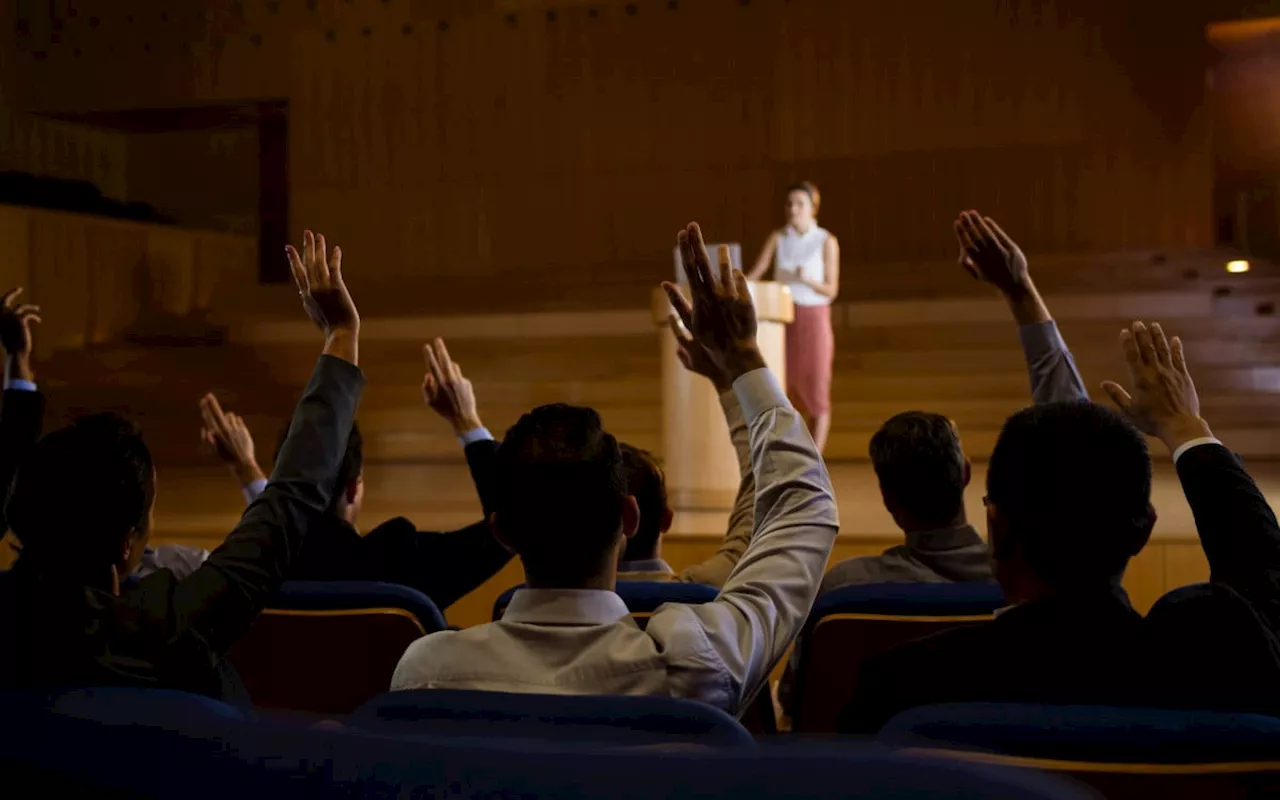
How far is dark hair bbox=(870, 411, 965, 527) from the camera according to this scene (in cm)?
202

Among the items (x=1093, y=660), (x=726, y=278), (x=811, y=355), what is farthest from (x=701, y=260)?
(x=811, y=355)

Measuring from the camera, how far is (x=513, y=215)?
10.9 meters

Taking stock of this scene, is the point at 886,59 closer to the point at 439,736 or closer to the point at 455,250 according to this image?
the point at 455,250

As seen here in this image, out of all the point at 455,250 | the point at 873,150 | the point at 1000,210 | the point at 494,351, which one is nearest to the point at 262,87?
the point at 455,250

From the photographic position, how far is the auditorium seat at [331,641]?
176 centimetres

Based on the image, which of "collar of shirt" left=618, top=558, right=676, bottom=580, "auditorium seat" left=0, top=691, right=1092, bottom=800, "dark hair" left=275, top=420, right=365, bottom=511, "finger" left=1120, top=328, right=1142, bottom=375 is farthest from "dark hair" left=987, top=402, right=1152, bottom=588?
"dark hair" left=275, top=420, right=365, bottom=511

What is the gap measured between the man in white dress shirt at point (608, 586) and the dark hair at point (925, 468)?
657 millimetres

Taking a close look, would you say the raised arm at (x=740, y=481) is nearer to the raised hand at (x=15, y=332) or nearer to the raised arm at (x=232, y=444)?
the raised arm at (x=232, y=444)

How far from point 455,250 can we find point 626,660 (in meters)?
10.2

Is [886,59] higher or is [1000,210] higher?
[886,59]

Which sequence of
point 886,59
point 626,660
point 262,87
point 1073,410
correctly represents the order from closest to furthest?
point 626,660 → point 1073,410 → point 886,59 → point 262,87

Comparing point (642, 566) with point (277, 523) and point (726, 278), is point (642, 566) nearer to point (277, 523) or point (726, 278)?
point (726, 278)

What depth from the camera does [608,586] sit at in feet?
4.19

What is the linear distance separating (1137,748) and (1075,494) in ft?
1.51
